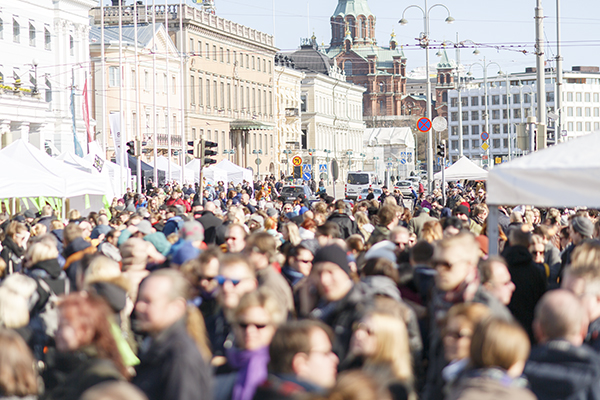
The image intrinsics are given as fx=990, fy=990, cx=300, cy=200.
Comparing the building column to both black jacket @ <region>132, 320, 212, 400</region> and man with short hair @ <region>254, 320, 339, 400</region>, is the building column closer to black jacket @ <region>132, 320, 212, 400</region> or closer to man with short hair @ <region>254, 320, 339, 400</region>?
black jacket @ <region>132, 320, 212, 400</region>

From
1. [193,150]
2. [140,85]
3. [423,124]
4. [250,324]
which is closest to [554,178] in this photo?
[250,324]

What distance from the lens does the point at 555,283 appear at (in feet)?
32.1

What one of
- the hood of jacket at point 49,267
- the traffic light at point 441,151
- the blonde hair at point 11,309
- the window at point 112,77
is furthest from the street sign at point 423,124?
the window at point 112,77

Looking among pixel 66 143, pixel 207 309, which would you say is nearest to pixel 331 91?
pixel 66 143

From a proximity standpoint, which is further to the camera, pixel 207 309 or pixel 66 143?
pixel 66 143

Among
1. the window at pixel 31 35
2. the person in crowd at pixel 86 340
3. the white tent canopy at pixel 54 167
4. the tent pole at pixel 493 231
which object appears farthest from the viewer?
the window at pixel 31 35

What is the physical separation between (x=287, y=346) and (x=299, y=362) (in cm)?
10

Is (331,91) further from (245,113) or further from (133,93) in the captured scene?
(133,93)

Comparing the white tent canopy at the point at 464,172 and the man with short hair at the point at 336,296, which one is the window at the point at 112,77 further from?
the man with short hair at the point at 336,296

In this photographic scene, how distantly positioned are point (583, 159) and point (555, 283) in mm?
1483

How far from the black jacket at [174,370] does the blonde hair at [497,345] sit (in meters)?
1.38

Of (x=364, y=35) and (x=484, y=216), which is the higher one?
(x=364, y=35)

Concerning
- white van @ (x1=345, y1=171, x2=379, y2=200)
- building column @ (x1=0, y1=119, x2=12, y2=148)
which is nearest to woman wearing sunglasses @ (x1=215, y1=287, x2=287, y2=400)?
building column @ (x1=0, y1=119, x2=12, y2=148)

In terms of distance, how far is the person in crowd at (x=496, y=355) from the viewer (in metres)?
4.62
